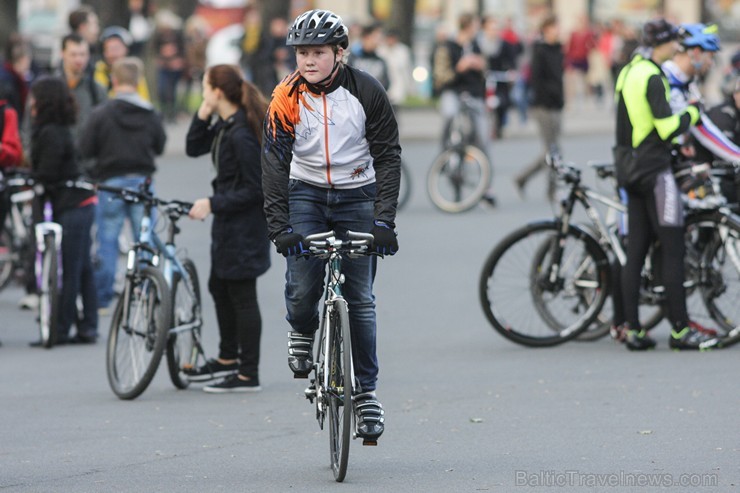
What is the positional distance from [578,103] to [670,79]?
90.1 ft

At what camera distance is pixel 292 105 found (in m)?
6.83

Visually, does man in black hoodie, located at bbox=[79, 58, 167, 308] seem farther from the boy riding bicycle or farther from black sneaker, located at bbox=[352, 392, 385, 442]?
black sneaker, located at bbox=[352, 392, 385, 442]

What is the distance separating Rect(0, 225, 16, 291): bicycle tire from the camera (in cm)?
1308

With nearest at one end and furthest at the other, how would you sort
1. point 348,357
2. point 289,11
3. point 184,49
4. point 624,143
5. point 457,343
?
point 348,357 → point 624,143 → point 457,343 → point 184,49 → point 289,11

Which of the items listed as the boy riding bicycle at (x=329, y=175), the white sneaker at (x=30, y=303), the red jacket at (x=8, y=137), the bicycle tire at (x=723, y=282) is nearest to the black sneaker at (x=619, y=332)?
the bicycle tire at (x=723, y=282)

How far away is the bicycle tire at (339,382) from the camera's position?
655 centimetres

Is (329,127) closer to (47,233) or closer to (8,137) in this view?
(47,233)

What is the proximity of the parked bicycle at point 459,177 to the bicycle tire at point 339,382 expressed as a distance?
11.6 metres

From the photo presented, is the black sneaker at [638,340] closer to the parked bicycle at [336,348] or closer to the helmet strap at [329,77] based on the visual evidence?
the parked bicycle at [336,348]

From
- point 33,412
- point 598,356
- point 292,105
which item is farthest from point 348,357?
point 598,356

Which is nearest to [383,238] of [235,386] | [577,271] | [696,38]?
[235,386]

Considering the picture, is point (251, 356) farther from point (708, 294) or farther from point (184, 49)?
point (184, 49)

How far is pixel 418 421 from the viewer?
813 cm

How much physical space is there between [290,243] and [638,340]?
154 inches
